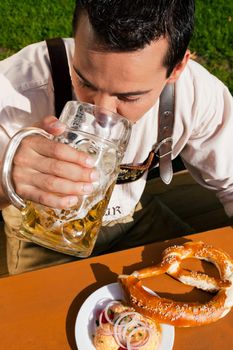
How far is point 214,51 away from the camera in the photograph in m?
2.46

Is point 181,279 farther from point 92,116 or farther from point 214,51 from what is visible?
point 214,51

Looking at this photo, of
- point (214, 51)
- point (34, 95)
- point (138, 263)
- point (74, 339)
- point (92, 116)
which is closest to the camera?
point (92, 116)

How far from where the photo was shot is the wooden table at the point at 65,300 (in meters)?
0.95

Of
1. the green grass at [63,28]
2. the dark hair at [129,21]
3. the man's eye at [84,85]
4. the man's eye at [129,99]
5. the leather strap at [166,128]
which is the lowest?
the green grass at [63,28]

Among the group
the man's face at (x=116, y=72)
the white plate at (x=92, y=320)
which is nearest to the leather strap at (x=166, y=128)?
the man's face at (x=116, y=72)

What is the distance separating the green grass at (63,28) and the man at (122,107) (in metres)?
1.13

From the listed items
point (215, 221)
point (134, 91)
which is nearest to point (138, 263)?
point (134, 91)

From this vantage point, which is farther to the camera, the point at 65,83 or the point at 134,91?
the point at 65,83

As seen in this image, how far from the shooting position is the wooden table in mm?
949

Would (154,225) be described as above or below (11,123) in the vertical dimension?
below

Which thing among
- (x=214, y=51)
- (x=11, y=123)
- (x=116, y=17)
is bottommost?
(x=214, y=51)

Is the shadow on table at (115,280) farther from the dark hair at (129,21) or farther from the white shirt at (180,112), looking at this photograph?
the dark hair at (129,21)

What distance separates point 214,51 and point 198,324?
177 cm

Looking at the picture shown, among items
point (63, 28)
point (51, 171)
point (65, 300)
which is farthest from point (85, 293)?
point (63, 28)
